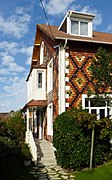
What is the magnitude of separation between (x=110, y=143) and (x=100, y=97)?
2.34 m

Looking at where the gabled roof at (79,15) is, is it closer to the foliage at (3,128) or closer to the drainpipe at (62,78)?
the drainpipe at (62,78)

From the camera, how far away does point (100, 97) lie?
39.4ft

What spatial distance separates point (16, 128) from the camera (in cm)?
2222

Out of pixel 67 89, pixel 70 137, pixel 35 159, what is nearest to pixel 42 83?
pixel 67 89

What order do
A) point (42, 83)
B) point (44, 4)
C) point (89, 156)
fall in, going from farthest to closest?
point (42, 83)
point (89, 156)
point (44, 4)

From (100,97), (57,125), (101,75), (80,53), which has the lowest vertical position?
(57,125)

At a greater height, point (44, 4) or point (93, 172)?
point (44, 4)

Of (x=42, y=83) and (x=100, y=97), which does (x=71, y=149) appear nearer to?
(x=100, y=97)

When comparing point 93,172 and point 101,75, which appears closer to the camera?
point 101,75

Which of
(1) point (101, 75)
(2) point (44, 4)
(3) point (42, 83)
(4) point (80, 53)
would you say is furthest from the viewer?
(3) point (42, 83)

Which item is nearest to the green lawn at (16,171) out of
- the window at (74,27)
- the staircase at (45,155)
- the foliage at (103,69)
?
the staircase at (45,155)

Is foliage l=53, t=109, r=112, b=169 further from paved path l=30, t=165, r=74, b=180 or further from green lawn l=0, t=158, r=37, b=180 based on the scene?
green lawn l=0, t=158, r=37, b=180

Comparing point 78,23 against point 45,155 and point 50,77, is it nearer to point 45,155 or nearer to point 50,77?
point 50,77

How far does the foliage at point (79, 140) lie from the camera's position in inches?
473
